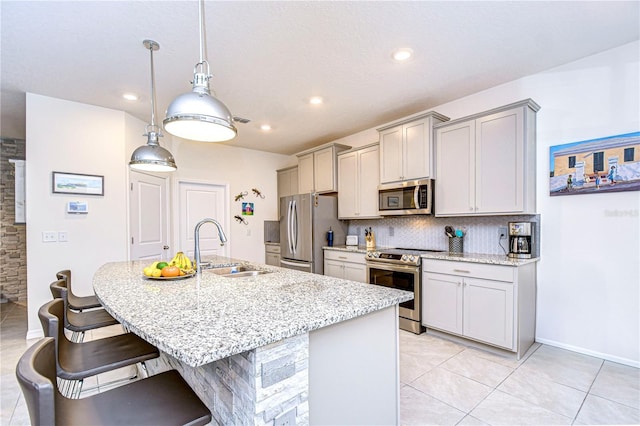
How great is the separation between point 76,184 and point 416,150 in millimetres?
3970

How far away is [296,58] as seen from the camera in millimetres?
2629

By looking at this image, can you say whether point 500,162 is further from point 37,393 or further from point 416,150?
point 37,393

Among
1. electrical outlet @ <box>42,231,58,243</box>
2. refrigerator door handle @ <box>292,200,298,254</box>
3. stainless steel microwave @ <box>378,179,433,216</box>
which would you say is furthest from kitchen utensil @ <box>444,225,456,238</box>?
electrical outlet @ <box>42,231,58,243</box>

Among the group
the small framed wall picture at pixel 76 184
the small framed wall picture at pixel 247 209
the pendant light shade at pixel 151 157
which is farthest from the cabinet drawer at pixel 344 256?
the small framed wall picture at pixel 76 184

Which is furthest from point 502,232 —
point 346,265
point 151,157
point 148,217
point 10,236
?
point 10,236

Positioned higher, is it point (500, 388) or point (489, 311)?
point (489, 311)

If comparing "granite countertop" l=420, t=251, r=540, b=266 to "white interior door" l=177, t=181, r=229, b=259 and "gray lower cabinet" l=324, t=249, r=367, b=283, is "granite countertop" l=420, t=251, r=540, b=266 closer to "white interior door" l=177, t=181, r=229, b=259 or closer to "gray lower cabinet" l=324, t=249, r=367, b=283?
"gray lower cabinet" l=324, t=249, r=367, b=283

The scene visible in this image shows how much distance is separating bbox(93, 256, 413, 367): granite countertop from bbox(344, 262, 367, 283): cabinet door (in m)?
1.98

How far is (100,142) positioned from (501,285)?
182 inches

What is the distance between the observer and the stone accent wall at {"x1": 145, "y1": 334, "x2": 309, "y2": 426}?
3.33 feet

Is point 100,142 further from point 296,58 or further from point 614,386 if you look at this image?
point 614,386

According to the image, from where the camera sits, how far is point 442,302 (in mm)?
3154

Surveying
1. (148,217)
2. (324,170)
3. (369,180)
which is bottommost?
(148,217)

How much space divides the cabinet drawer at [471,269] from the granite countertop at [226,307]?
5.09ft
